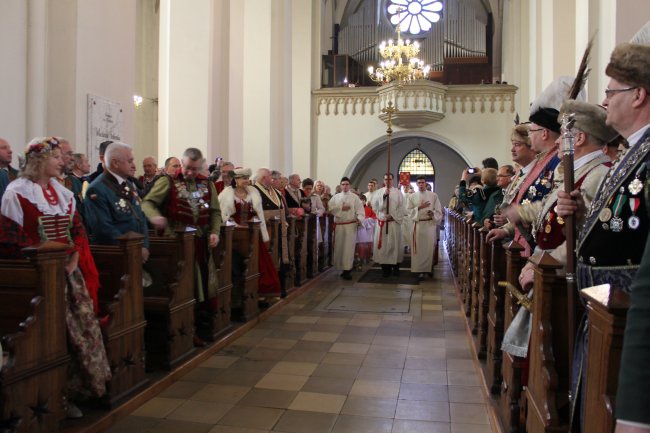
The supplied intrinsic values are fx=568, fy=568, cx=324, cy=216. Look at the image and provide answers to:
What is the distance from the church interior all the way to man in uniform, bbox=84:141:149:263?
0.13 metres

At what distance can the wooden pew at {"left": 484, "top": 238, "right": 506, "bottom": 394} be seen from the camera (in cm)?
394

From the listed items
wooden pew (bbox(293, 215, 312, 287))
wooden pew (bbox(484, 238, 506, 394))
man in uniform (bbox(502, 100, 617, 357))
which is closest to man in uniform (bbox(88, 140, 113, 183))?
wooden pew (bbox(293, 215, 312, 287))

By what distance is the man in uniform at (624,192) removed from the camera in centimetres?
168

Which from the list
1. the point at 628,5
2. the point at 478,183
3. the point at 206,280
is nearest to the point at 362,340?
the point at 206,280

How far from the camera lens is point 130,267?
3.85 metres

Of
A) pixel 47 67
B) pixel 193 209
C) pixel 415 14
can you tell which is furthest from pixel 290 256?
pixel 415 14

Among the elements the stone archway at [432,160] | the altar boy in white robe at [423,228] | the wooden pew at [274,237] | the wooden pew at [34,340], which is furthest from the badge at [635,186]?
the stone archway at [432,160]

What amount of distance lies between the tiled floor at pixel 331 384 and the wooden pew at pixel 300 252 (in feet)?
6.89

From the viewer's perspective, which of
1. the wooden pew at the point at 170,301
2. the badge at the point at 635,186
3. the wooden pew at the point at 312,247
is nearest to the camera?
the badge at the point at 635,186

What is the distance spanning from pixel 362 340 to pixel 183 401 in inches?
86.8

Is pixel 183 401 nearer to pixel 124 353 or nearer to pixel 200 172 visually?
pixel 124 353

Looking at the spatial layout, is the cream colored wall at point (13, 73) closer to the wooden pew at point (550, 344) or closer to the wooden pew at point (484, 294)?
the wooden pew at point (484, 294)

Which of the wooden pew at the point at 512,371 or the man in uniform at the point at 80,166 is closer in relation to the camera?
the wooden pew at the point at 512,371

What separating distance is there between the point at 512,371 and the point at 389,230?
7265mm
